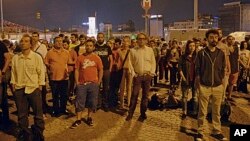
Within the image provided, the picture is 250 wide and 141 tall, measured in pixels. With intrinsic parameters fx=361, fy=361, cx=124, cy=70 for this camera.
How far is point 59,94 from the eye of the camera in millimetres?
9055

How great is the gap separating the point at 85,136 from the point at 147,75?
83.7 inches

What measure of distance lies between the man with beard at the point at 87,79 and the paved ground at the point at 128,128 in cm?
50

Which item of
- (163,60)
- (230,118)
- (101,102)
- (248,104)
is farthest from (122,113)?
(163,60)

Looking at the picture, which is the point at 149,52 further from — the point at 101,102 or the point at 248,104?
the point at 248,104

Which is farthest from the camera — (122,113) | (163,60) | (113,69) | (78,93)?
(163,60)

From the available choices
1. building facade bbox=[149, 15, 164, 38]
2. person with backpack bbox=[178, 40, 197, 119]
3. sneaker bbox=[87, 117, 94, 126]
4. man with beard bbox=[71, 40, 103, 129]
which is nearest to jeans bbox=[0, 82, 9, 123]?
man with beard bbox=[71, 40, 103, 129]

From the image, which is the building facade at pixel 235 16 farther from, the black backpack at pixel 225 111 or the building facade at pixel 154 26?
the black backpack at pixel 225 111

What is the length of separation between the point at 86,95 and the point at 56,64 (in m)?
1.23

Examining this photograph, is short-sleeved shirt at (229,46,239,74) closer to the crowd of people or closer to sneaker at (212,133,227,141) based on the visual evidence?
the crowd of people

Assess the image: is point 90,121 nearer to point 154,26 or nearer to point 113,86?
point 113,86

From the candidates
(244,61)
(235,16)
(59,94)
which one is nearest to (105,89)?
(59,94)

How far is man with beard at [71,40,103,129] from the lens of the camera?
7.95 meters

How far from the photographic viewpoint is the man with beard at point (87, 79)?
795 centimetres

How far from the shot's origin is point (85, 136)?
7344 millimetres
